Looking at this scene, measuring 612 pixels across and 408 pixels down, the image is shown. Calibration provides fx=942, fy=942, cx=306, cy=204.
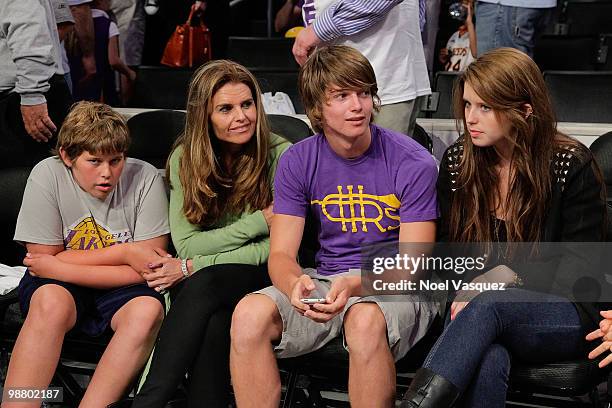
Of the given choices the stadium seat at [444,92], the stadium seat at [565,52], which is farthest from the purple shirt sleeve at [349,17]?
the stadium seat at [565,52]

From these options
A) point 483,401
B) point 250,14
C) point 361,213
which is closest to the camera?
point 483,401

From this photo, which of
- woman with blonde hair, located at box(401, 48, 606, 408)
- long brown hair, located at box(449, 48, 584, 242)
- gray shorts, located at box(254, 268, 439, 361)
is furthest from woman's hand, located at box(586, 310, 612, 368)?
gray shorts, located at box(254, 268, 439, 361)

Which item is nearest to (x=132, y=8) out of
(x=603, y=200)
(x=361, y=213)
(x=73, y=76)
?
(x=73, y=76)

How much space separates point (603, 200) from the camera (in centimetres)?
260

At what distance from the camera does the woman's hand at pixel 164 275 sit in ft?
9.88

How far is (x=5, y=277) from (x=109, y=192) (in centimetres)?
51

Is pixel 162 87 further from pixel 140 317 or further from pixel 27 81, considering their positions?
pixel 140 317

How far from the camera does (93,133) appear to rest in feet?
9.86

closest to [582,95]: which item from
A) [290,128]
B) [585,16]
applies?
[290,128]

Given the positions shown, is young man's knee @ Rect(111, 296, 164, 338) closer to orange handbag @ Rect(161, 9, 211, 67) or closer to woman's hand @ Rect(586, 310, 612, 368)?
woman's hand @ Rect(586, 310, 612, 368)

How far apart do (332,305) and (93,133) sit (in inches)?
39.8

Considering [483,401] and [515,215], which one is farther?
[515,215]

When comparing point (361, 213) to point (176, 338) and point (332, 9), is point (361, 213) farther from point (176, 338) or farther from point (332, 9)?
point (332, 9)

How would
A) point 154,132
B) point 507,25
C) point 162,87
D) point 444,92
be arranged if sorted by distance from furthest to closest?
point 162,87 < point 444,92 < point 507,25 < point 154,132
